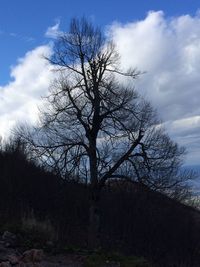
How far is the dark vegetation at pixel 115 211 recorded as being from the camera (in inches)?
1126

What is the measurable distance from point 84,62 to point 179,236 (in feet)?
59.6

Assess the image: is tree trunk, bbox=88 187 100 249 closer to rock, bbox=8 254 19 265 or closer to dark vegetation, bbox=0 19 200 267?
dark vegetation, bbox=0 19 200 267

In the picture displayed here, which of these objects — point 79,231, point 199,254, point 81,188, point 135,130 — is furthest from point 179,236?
point 135,130

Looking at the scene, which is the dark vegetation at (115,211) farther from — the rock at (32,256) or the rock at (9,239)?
the rock at (32,256)

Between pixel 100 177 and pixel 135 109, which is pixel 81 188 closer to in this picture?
pixel 100 177

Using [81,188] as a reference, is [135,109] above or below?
above

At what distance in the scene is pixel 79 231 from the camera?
28.2 m

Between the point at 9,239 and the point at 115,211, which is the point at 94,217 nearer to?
the point at 115,211

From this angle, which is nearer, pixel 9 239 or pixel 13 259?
pixel 13 259

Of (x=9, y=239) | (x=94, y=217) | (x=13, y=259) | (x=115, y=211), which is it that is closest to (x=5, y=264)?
(x=13, y=259)

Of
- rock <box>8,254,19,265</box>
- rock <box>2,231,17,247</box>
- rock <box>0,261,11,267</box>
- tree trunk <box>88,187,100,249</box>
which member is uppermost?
tree trunk <box>88,187,100,249</box>

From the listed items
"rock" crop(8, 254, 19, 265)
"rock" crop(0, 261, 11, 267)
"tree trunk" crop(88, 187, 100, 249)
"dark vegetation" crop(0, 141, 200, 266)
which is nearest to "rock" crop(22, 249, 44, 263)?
"rock" crop(8, 254, 19, 265)

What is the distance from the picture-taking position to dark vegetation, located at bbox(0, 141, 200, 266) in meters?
28.6

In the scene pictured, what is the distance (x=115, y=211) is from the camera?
35.3 m
